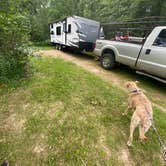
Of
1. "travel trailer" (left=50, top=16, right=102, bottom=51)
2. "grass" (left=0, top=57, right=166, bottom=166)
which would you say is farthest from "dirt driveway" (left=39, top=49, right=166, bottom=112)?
"travel trailer" (left=50, top=16, right=102, bottom=51)

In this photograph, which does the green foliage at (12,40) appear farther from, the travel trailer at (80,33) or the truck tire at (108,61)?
the travel trailer at (80,33)

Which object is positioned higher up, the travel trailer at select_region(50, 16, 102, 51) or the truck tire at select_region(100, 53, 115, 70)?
the travel trailer at select_region(50, 16, 102, 51)

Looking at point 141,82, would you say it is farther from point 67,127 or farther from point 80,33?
point 80,33

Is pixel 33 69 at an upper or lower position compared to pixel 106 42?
lower

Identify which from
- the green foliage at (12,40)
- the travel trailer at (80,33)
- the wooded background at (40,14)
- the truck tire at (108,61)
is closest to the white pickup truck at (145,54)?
the truck tire at (108,61)

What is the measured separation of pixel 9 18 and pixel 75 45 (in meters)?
5.57

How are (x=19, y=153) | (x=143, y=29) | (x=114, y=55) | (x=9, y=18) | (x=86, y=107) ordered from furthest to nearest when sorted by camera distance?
(x=114, y=55)
(x=143, y=29)
(x=9, y=18)
(x=86, y=107)
(x=19, y=153)

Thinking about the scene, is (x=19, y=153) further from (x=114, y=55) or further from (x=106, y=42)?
(x=106, y=42)

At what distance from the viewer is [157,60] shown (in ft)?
15.6

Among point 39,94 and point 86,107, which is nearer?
point 86,107

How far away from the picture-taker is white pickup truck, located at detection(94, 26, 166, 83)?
4.68 metres

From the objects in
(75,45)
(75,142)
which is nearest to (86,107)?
(75,142)

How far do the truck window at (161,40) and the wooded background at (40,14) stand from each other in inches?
153

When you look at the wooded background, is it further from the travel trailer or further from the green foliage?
the travel trailer
